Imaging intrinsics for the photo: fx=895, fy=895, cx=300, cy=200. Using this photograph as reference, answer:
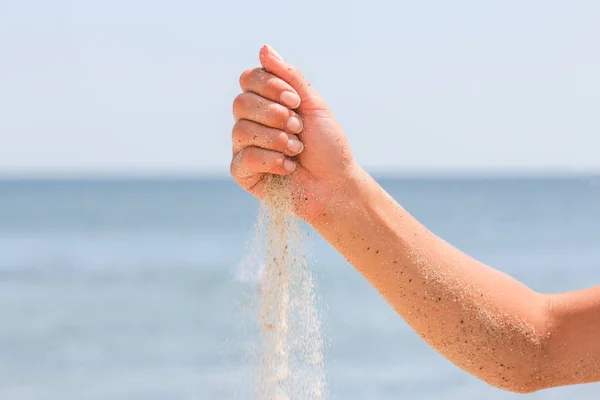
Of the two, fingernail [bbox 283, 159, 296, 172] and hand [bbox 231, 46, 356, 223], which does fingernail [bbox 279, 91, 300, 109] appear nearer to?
hand [bbox 231, 46, 356, 223]

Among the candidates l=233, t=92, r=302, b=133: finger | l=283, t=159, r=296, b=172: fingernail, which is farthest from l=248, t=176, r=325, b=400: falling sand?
l=233, t=92, r=302, b=133: finger

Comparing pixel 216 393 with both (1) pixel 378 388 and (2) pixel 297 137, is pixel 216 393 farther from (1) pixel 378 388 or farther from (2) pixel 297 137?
(2) pixel 297 137

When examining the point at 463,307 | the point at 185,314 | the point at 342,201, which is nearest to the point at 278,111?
the point at 342,201

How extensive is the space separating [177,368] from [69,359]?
1.21 metres

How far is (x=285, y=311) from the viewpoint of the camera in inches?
78.4

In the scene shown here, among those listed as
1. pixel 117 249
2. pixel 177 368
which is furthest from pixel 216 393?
pixel 117 249

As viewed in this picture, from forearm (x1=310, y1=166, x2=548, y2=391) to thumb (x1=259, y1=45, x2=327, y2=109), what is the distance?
0.20 meters

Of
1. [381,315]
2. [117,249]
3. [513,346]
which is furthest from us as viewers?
[117,249]

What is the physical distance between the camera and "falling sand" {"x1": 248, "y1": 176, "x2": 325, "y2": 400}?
1.98m

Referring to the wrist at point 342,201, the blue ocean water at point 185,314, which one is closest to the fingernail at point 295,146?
the wrist at point 342,201

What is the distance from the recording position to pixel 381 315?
1059cm

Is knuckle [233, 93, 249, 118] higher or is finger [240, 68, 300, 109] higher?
finger [240, 68, 300, 109]

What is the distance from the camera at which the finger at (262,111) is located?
72.6 inches

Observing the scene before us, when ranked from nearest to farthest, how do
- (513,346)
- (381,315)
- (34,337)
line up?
(513,346) → (34,337) → (381,315)
